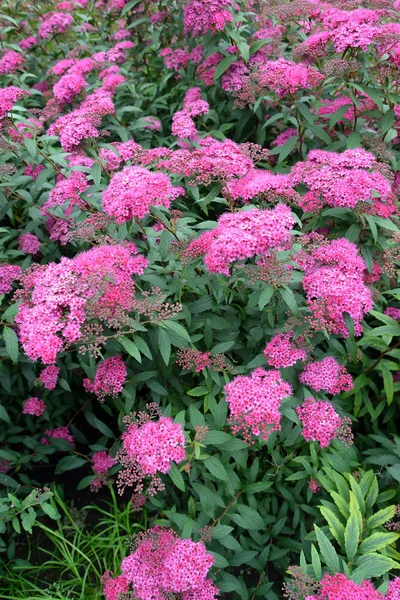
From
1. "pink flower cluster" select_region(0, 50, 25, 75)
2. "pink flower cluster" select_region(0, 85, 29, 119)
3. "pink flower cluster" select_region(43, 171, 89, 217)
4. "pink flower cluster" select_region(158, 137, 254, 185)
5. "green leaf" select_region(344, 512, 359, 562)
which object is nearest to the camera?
"green leaf" select_region(344, 512, 359, 562)

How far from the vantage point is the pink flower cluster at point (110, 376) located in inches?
103

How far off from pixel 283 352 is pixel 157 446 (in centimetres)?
81

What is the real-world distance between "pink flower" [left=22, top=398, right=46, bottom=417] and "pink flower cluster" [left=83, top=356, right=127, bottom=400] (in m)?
0.77

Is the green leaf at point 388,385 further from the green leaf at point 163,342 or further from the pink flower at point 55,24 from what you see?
the pink flower at point 55,24

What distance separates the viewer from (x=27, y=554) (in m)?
3.45

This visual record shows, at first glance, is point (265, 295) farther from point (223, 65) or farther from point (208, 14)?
point (208, 14)

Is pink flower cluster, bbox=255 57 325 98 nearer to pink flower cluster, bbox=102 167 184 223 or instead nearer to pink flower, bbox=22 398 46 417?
pink flower cluster, bbox=102 167 184 223

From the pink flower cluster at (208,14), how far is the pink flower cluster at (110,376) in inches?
106

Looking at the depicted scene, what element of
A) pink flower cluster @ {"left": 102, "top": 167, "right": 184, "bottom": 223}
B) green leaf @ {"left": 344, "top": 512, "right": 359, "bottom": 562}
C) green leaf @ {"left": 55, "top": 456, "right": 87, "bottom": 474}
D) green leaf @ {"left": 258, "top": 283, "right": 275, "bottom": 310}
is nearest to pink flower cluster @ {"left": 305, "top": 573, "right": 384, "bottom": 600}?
green leaf @ {"left": 344, "top": 512, "right": 359, "bottom": 562}

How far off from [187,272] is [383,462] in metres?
1.63

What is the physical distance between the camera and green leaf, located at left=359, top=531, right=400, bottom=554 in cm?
223

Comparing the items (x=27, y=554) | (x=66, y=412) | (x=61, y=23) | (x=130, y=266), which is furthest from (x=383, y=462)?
(x=61, y=23)

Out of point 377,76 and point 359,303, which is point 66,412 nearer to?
point 359,303

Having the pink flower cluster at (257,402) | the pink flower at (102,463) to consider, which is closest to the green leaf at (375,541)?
the pink flower cluster at (257,402)
